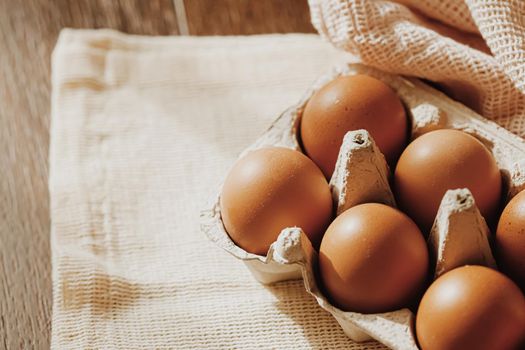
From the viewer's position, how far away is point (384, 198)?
66 centimetres

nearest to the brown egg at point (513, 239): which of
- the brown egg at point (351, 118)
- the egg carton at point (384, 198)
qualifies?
the egg carton at point (384, 198)

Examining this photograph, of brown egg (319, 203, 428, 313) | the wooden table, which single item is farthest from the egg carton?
the wooden table

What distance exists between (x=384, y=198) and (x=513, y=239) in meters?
0.13

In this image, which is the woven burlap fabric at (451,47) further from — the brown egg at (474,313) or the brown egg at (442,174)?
the brown egg at (474,313)

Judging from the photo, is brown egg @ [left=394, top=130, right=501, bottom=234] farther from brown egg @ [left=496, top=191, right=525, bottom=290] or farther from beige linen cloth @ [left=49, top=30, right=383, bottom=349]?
beige linen cloth @ [left=49, top=30, right=383, bottom=349]

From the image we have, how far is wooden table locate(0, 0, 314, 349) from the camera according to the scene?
2.57 ft

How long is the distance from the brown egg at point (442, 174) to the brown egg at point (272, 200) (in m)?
0.08

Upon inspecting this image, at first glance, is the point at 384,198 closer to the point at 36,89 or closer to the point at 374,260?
the point at 374,260

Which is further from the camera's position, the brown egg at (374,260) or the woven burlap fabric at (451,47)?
Result: the woven burlap fabric at (451,47)

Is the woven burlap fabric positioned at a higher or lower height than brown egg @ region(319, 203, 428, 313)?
higher

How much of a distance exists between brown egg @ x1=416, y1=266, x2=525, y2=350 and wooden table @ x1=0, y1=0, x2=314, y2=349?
430mm

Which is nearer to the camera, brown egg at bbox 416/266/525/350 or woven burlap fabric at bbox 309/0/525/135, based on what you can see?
brown egg at bbox 416/266/525/350

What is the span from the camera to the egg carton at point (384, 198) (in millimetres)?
597

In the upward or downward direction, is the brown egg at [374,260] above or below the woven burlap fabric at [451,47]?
below
